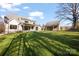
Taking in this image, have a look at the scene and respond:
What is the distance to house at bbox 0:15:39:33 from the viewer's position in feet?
4.33

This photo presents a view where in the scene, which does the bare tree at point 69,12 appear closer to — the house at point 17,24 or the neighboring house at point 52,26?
the neighboring house at point 52,26

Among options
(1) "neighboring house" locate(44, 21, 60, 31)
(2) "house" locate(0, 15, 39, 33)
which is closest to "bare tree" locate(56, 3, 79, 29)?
(1) "neighboring house" locate(44, 21, 60, 31)

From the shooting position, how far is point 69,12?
52.7 inches

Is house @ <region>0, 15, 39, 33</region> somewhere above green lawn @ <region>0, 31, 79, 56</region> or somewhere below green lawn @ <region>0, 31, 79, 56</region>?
above

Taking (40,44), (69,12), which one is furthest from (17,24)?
(69,12)


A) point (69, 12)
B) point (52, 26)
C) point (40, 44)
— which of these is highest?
point (69, 12)

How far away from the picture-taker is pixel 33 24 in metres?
1.32

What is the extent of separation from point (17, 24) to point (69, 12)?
0.43 meters

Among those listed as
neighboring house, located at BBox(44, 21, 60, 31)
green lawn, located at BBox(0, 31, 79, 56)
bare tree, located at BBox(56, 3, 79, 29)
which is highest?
bare tree, located at BBox(56, 3, 79, 29)

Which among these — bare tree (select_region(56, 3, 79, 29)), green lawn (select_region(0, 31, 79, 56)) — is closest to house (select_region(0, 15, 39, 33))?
green lawn (select_region(0, 31, 79, 56))

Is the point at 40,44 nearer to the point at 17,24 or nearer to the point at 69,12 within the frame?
the point at 17,24

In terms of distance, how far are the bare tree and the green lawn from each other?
11 centimetres

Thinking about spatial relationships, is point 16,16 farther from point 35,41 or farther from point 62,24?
point 62,24

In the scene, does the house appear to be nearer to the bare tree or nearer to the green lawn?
the green lawn
